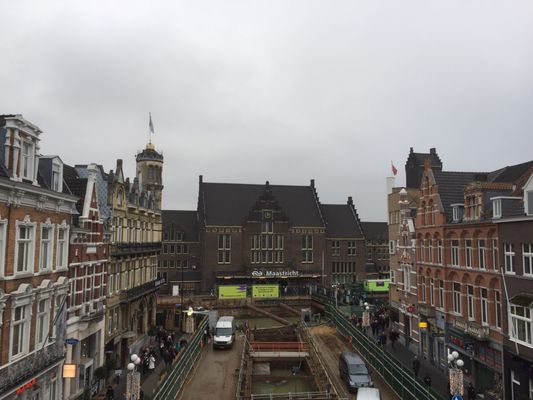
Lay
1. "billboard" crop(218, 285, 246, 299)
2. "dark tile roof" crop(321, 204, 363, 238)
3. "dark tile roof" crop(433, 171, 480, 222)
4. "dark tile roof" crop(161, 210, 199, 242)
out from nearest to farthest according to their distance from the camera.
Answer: "dark tile roof" crop(433, 171, 480, 222)
"billboard" crop(218, 285, 246, 299)
"dark tile roof" crop(161, 210, 199, 242)
"dark tile roof" crop(321, 204, 363, 238)

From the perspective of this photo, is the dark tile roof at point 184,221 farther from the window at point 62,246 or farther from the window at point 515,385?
the window at point 515,385

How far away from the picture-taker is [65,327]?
2342 cm

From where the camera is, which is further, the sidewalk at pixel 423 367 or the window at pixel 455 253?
the window at pixel 455 253

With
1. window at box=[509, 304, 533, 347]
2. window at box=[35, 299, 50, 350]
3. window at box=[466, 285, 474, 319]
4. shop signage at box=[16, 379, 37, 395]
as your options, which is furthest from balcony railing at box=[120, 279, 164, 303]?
window at box=[509, 304, 533, 347]

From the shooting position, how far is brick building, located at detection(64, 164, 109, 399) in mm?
26172

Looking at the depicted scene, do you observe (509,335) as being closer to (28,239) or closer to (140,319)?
(28,239)

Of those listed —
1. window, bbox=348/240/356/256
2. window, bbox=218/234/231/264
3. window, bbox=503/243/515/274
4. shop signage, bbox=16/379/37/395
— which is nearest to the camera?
shop signage, bbox=16/379/37/395

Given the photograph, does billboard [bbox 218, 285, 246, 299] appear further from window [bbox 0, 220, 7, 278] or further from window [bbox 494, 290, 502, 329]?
window [bbox 0, 220, 7, 278]

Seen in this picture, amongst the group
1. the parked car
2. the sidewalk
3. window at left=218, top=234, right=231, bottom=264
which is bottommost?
the sidewalk

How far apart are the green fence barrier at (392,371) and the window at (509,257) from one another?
7.89 metres

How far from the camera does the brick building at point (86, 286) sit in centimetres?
2617

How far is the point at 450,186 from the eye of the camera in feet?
112

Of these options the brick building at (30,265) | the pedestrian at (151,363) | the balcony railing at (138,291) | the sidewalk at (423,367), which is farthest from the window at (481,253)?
the balcony railing at (138,291)

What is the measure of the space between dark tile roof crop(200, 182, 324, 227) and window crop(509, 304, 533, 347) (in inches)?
2068
